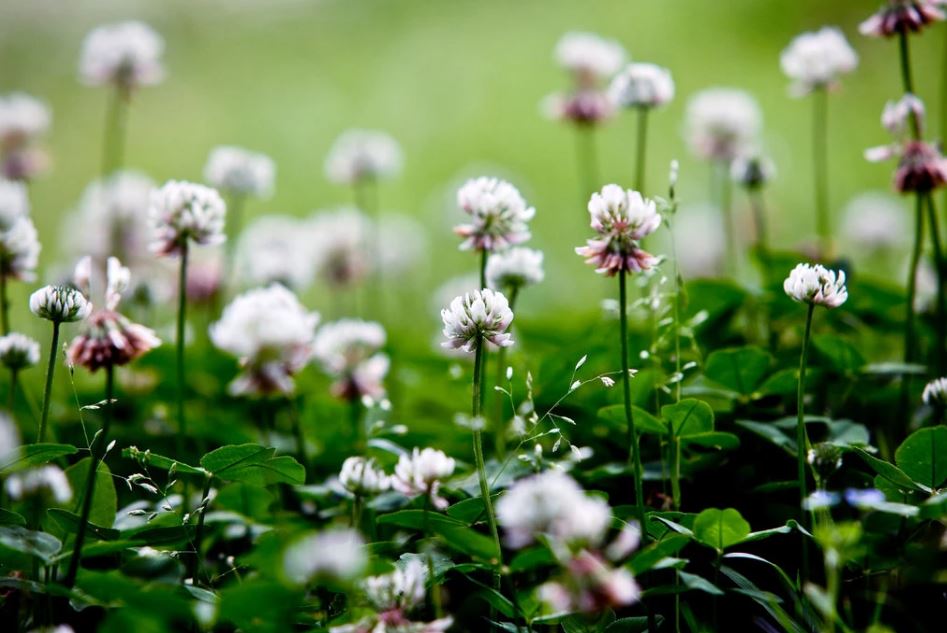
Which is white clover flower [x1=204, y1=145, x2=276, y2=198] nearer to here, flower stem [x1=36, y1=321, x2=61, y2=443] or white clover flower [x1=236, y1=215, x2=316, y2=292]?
white clover flower [x1=236, y1=215, x2=316, y2=292]

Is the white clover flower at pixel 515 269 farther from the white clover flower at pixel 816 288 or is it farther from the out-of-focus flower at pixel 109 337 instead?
the out-of-focus flower at pixel 109 337

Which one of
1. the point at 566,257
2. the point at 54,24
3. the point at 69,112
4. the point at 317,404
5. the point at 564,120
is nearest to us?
the point at 317,404

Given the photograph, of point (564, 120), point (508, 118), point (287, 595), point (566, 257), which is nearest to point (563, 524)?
point (287, 595)

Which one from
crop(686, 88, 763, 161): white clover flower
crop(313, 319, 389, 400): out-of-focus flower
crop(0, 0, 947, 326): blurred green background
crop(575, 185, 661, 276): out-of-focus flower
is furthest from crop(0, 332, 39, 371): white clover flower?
crop(0, 0, 947, 326): blurred green background

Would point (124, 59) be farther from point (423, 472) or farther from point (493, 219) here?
point (423, 472)

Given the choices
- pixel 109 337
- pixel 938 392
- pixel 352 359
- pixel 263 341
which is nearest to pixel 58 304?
pixel 109 337

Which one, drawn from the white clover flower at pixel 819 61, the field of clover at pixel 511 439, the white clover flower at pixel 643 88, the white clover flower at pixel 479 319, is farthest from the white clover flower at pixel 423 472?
the white clover flower at pixel 819 61

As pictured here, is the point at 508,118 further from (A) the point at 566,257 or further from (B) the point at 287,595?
(B) the point at 287,595
